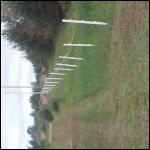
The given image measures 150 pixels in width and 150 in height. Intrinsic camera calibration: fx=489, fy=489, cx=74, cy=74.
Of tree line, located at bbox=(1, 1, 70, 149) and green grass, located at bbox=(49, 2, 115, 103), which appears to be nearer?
green grass, located at bbox=(49, 2, 115, 103)

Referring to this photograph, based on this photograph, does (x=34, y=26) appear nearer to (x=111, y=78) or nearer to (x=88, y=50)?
(x=88, y=50)

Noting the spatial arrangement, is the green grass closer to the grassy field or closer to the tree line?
the grassy field

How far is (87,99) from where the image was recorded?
13805mm

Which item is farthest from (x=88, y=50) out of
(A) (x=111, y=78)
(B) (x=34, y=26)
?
(B) (x=34, y=26)

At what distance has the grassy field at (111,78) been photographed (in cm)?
845

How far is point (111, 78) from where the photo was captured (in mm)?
10664

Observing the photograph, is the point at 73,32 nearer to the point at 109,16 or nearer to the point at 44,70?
the point at 109,16

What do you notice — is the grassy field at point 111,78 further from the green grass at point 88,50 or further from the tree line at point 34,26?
the tree line at point 34,26

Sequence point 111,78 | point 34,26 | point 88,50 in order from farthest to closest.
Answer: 1. point 34,26
2. point 88,50
3. point 111,78

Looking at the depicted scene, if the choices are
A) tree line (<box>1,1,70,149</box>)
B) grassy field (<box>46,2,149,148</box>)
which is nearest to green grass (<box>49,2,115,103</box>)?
grassy field (<box>46,2,149,148</box>)

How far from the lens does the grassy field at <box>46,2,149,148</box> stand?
8.45m

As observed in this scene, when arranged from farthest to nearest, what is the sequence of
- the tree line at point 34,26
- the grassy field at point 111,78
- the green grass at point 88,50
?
1. the tree line at point 34,26
2. the green grass at point 88,50
3. the grassy field at point 111,78

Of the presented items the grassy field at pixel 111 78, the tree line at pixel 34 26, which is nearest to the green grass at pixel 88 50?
the grassy field at pixel 111 78

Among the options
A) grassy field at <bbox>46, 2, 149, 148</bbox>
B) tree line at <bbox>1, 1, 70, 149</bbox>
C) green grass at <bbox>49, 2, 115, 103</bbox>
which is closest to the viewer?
grassy field at <bbox>46, 2, 149, 148</bbox>
